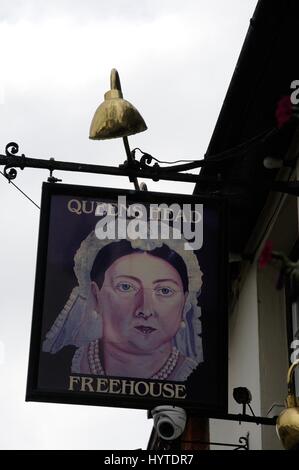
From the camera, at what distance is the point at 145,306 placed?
10992 mm

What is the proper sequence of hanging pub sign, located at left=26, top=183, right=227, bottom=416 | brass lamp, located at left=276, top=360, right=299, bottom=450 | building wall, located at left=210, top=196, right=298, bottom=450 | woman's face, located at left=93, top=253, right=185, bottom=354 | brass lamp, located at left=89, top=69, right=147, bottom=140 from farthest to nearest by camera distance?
1. building wall, located at left=210, top=196, right=298, bottom=450
2. brass lamp, located at left=89, top=69, right=147, bottom=140
3. woman's face, located at left=93, top=253, right=185, bottom=354
4. hanging pub sign, located at left=26, top=183, right=227, bottom=416
5. brass lamp, located at left=276, top=360, right=299, bottom=450

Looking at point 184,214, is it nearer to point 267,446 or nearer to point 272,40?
point 272,40

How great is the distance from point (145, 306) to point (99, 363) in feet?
1.94

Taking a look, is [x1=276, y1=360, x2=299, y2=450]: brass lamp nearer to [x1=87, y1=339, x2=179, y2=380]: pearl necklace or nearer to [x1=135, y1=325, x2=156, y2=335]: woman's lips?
[x1=87, y1=339, x2=179, y2=380]: pearl necklace

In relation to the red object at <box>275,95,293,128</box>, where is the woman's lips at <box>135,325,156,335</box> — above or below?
below

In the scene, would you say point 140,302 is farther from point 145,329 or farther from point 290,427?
point 290,427

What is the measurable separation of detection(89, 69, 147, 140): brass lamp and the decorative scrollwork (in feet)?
2.10

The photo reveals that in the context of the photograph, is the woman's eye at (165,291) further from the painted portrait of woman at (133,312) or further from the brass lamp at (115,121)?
the brass lamp at (115,121)

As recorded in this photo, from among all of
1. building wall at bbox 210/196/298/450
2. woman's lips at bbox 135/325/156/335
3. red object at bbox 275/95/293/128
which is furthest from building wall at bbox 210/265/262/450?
red object at bbox 275/95/293/128

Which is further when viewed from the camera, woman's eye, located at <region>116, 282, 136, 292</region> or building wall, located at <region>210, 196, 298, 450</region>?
building wall, located at <region>210, 196, 298, 450</region>

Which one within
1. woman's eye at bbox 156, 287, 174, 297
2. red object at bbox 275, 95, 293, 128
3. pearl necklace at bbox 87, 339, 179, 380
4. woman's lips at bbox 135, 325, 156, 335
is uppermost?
red object at bbox 275, 95, 293, 128

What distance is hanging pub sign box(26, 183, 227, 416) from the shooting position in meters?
10.7

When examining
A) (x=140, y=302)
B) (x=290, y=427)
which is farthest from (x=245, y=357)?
(x=290, y=427)

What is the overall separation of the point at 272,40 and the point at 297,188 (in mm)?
1200
